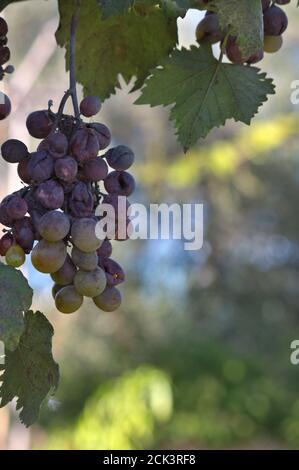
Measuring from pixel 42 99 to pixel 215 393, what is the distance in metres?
2.61

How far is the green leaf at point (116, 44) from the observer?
2.15 feet

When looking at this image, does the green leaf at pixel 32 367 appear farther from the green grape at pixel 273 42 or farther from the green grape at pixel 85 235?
the green grape at pixel 273 42

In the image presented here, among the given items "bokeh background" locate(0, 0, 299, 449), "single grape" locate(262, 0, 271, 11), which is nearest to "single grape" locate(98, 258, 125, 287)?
"single grape" locate(262, 0, 271, 11)

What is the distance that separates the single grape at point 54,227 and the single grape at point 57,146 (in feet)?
0.15

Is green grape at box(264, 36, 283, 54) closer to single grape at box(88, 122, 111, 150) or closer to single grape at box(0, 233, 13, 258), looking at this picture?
single grape at box(88, 122, 111, 150)

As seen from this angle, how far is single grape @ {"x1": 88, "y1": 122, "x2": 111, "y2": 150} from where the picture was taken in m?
0.57

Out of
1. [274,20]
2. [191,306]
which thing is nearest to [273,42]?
[274,20]

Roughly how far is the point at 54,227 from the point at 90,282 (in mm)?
49

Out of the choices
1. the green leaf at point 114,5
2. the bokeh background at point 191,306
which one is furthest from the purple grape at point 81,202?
the bokeh background at point 191,306

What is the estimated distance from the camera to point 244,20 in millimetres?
542

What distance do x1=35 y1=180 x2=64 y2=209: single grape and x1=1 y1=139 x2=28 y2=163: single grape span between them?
0.05m

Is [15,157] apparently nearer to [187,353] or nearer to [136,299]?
[187,353]

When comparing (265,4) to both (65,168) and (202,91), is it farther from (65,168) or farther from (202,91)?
(65,168)

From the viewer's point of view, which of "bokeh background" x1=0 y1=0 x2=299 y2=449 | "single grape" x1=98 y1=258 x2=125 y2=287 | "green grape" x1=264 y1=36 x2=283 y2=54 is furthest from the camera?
"bokeh background" x1=0 y1=0 x2=299 y2=449
